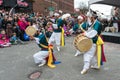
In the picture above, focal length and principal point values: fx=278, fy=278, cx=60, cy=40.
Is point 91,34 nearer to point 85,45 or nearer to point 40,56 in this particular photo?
point 85,45

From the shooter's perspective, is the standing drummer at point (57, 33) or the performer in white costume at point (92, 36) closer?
the performer in white costume at point (92, 36)

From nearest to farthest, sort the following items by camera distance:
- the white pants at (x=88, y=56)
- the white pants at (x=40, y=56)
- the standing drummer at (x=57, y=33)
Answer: the white pants at (x=88, y=56), the white pants at (x=40, y=56), the standing drummer at (x=57, y=33)

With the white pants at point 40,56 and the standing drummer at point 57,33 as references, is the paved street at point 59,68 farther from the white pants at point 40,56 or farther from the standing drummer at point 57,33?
the standing drummer at point 57,33

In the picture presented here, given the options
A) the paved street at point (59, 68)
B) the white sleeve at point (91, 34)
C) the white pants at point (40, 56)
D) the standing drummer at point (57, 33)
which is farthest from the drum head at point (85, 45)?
the standing drummer at point (57, 33)

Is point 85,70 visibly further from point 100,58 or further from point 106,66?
point 106,66

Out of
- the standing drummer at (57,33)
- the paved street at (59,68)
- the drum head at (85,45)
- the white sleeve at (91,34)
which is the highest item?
the white sleeve at (91,34)

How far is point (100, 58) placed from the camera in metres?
8.06

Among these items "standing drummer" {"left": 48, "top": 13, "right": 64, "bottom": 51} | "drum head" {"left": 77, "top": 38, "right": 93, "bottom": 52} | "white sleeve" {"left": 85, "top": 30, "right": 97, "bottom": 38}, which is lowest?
"standing drummer" {"left": 48, "top": 13, "right": 64, "bottom": 51}

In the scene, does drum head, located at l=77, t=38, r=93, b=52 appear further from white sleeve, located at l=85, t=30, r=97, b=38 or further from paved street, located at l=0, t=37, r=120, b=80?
paved street, located at l=0, t=37, r=120, b=80

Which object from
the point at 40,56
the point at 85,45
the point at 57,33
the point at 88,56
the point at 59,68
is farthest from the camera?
the point at 57,33

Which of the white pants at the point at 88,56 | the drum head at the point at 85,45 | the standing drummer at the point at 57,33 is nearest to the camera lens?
the drum head at the point at 85,45

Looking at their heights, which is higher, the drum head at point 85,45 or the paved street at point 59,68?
the drum head at point 85,45

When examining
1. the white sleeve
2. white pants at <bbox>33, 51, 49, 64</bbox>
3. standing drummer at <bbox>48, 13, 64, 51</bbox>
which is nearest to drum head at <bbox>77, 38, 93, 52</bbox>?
the white sleeve

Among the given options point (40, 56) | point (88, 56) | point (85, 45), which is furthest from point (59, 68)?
point (85, 45)
